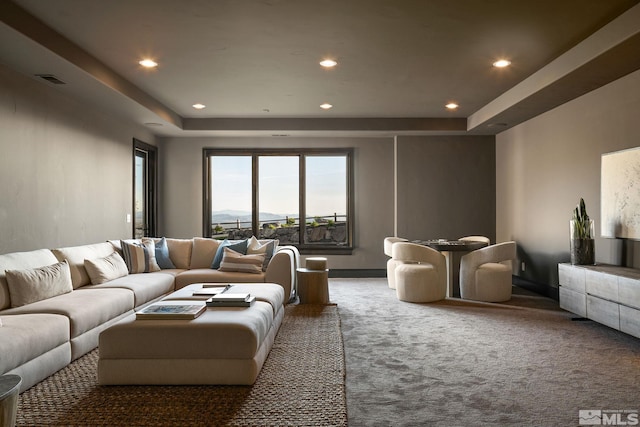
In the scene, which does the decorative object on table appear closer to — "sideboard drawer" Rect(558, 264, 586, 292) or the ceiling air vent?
"sideboard drawer" Rect(558, 264, 586, 292)

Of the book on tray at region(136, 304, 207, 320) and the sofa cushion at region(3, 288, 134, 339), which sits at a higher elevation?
the book on tray at region(136, 304, 207, 320)

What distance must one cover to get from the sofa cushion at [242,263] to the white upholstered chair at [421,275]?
175cm

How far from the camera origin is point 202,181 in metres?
8.95

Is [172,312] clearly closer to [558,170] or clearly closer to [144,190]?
[558,170]

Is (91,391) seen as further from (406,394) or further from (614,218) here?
(614,218)

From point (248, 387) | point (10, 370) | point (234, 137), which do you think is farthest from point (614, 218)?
point (234, 137)

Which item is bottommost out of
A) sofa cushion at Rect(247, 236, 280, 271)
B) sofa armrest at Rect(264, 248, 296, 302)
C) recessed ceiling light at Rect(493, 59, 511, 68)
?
sofa armrest at Rect(264, 248, 296, 302)

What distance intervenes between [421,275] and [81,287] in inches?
148

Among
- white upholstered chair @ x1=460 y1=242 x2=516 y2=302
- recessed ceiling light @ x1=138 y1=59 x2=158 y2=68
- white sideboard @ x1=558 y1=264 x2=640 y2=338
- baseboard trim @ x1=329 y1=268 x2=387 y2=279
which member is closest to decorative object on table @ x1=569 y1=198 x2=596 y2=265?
white sideboard @ x1=558 y1=264 x2=640 y2=338

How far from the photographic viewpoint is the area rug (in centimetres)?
266

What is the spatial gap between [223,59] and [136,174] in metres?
3.75

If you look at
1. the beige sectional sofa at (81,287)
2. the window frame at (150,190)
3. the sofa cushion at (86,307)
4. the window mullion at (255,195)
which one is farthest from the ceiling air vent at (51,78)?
the window mullion at (255,195)

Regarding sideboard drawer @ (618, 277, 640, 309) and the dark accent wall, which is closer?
sideboard drawer @ (618, 277, 640, 309)

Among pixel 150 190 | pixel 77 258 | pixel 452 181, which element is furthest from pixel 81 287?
pixel 452 181
